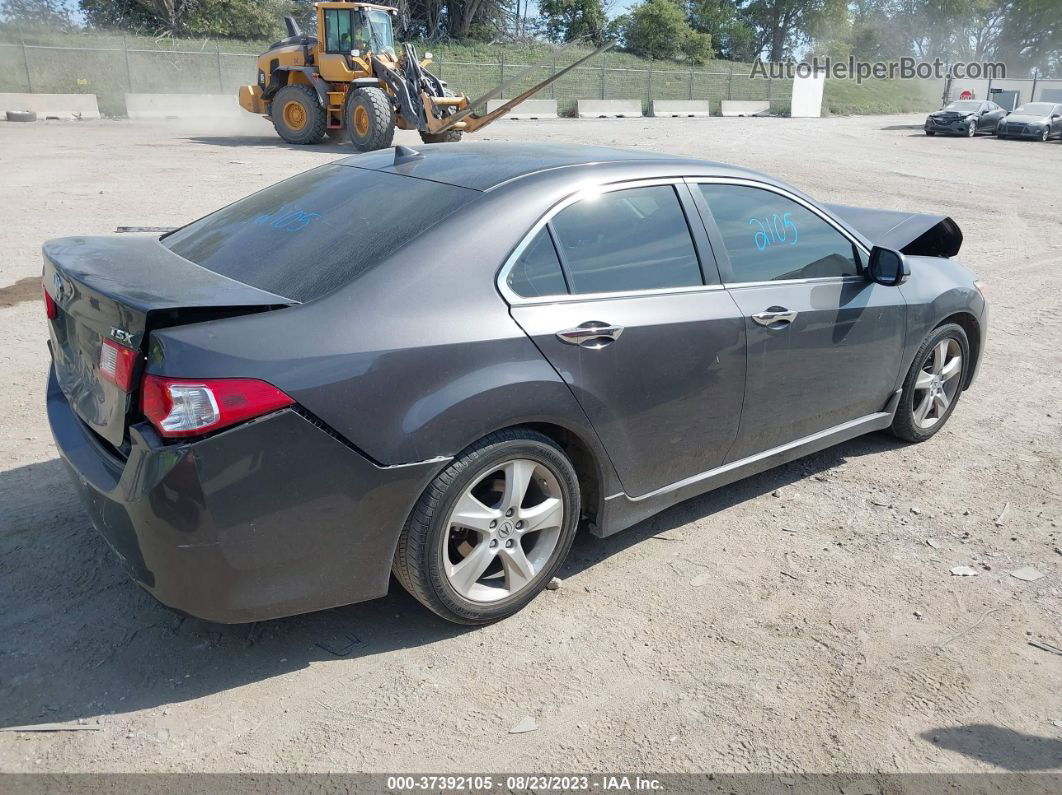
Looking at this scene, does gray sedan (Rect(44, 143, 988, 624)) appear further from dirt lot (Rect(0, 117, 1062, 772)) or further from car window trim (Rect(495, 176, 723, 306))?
dirt lot (Rect(0, 117, 1062, 772))

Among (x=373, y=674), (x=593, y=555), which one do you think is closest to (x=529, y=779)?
(x=373, y=674)

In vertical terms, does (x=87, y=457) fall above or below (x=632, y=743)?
above

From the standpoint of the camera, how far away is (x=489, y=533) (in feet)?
10.5

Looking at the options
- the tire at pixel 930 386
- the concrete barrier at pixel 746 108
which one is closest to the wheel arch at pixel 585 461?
the tire at pixel 930 386

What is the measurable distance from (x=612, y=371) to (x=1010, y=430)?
10.7 ft

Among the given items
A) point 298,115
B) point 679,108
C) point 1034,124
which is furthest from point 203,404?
point 679,108

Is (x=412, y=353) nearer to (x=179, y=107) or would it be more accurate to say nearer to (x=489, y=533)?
(x=489, y=533)

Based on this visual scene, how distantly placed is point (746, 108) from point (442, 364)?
4652cm

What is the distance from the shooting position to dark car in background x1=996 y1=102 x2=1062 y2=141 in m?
33.1

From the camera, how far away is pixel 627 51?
59531 millimetres

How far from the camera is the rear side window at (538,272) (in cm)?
323

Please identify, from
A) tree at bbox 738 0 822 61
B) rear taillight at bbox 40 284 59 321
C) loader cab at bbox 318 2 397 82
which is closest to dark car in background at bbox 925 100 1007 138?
loader cab at bbox 318 2 397 82

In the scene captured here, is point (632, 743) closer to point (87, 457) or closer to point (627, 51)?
point (87, 457)

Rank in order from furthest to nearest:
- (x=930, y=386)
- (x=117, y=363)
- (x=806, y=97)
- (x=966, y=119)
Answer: (x=806, y=97), (x=966, y=119), (x=930, y=386), (x=117, y=363)
